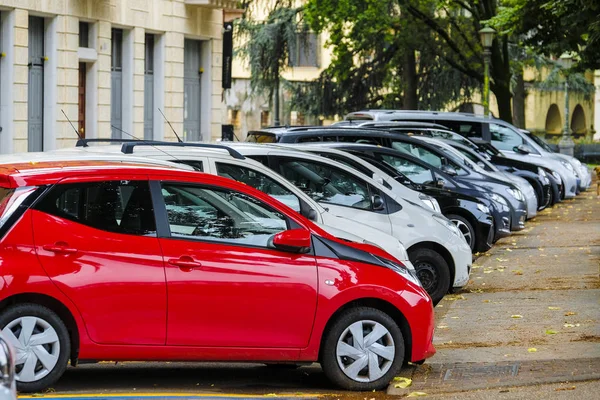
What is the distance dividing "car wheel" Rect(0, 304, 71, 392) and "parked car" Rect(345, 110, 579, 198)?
72.4ft

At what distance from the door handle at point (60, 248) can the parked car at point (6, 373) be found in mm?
2845

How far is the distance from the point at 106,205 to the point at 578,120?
250ft

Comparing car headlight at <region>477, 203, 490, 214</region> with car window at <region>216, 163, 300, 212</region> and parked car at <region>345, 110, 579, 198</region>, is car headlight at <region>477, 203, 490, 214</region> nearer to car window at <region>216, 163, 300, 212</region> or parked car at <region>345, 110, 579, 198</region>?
car window at <region>216, 163, 300, 212</region>

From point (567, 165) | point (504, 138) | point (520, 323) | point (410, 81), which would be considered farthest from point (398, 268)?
point (410, 81)

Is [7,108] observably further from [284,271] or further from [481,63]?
[481,63]

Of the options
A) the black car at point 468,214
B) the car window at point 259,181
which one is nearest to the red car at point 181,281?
the car window at point 259,181

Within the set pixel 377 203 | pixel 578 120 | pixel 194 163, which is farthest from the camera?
pixel 578 120

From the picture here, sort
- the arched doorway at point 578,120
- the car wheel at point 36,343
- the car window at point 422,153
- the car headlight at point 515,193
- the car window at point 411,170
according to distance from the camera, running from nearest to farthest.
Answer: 1. the car wheel at point 36,343
2. the car window at point 411,170
3. the car window at point 422,153
4. the car headlight at point 515,193
5. the arched doorway at point 578,120

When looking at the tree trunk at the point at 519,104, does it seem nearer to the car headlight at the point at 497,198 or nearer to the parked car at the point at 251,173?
the car headlight at the point at 497,198

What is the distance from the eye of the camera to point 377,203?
1416 centimetres

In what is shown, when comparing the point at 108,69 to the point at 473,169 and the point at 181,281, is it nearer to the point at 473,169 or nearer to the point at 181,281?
the point at 473,169

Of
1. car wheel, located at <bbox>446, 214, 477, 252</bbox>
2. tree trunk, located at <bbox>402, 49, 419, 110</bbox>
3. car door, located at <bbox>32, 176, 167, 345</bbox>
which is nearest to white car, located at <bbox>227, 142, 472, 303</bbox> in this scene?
car wheel, located at <bbox>446, 214, 477, 252</bbox>

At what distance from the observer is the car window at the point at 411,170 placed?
18797mm

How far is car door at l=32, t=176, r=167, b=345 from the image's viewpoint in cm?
895
